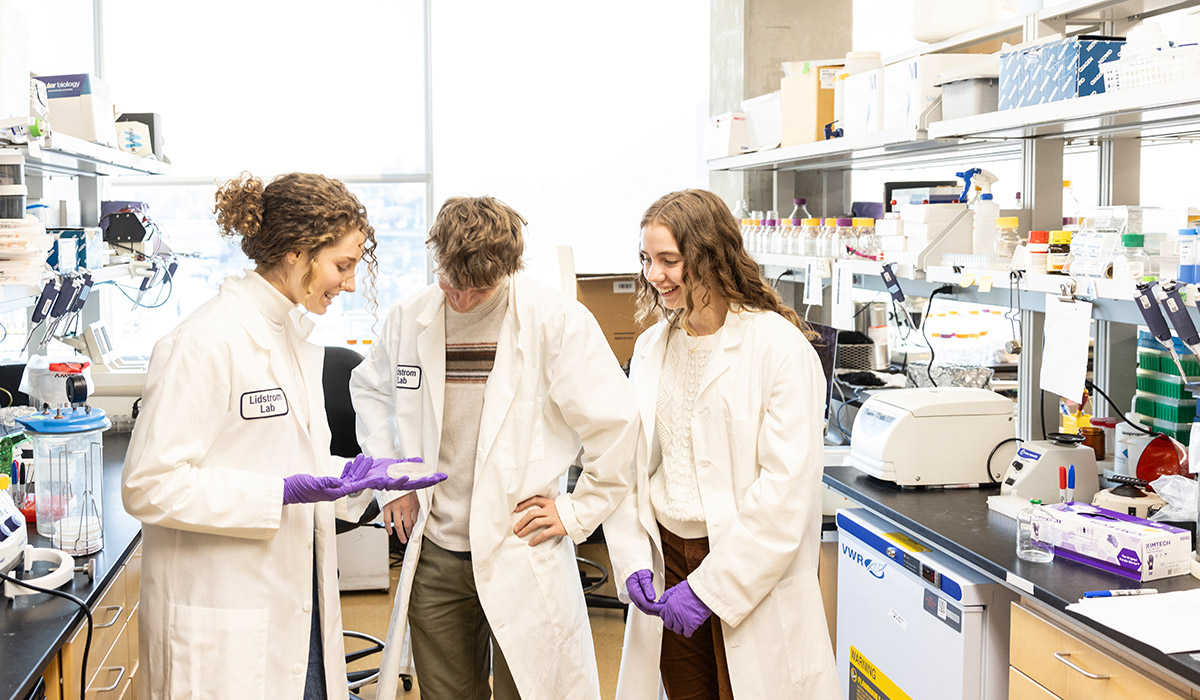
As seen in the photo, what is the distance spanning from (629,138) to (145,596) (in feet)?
14.1

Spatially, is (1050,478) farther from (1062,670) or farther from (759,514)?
(759,514)

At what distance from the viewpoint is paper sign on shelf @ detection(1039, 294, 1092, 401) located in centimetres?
223

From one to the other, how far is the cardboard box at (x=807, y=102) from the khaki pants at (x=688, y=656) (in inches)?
76.2

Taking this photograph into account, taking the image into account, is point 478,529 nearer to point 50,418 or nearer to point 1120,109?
point 50,418

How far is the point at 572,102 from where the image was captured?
18.2ft

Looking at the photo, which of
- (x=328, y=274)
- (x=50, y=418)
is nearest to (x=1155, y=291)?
(x=328, y=274)

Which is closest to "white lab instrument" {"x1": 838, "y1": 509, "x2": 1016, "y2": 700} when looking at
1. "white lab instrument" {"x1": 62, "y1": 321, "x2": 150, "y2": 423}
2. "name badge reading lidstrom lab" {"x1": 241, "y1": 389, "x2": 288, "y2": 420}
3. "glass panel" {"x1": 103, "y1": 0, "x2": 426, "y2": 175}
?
"name badge reading lidstrom lab" {"x1": 241, "y1": 389, "x2": 288, "y2": 420}

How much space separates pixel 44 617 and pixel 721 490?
48.5 inches

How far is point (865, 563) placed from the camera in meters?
2.49

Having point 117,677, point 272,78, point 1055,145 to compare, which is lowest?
point 117,677

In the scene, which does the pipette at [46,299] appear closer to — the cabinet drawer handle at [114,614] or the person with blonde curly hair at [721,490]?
the cabinet drawer handle at [114,614]

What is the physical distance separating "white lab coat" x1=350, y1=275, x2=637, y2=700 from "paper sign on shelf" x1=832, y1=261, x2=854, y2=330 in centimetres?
146

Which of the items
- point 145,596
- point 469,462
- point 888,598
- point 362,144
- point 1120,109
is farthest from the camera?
point 362,144

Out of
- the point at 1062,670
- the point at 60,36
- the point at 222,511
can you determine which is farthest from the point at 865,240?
the point at 60,36
